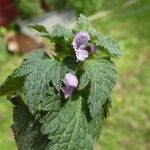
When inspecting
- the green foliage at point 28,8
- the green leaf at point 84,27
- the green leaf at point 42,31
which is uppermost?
the green leaf at point 42,31

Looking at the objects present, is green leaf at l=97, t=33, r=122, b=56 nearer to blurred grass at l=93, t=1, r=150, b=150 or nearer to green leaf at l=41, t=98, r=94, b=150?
green leaf at l=41, t=98, r=94, b=150

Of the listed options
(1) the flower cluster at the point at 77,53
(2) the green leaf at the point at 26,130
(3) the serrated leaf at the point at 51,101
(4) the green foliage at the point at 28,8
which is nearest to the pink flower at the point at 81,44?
(1) the flower cluster at the point at 77,53

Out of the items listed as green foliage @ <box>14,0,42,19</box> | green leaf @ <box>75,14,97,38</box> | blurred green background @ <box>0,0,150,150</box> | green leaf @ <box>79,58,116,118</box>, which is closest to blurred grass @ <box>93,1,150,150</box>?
blurred green background @ <box>0,0,150,150</box>

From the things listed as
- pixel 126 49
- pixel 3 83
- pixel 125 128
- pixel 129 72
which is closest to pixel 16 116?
pixel 3 83

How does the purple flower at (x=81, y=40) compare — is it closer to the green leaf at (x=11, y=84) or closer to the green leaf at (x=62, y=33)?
the green leaf at (x=62, y=33)

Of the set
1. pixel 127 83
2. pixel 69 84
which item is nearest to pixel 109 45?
pixel 69 84

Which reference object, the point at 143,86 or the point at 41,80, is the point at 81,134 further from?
the point at 143,86

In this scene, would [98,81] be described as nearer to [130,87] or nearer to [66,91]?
[66,91]
